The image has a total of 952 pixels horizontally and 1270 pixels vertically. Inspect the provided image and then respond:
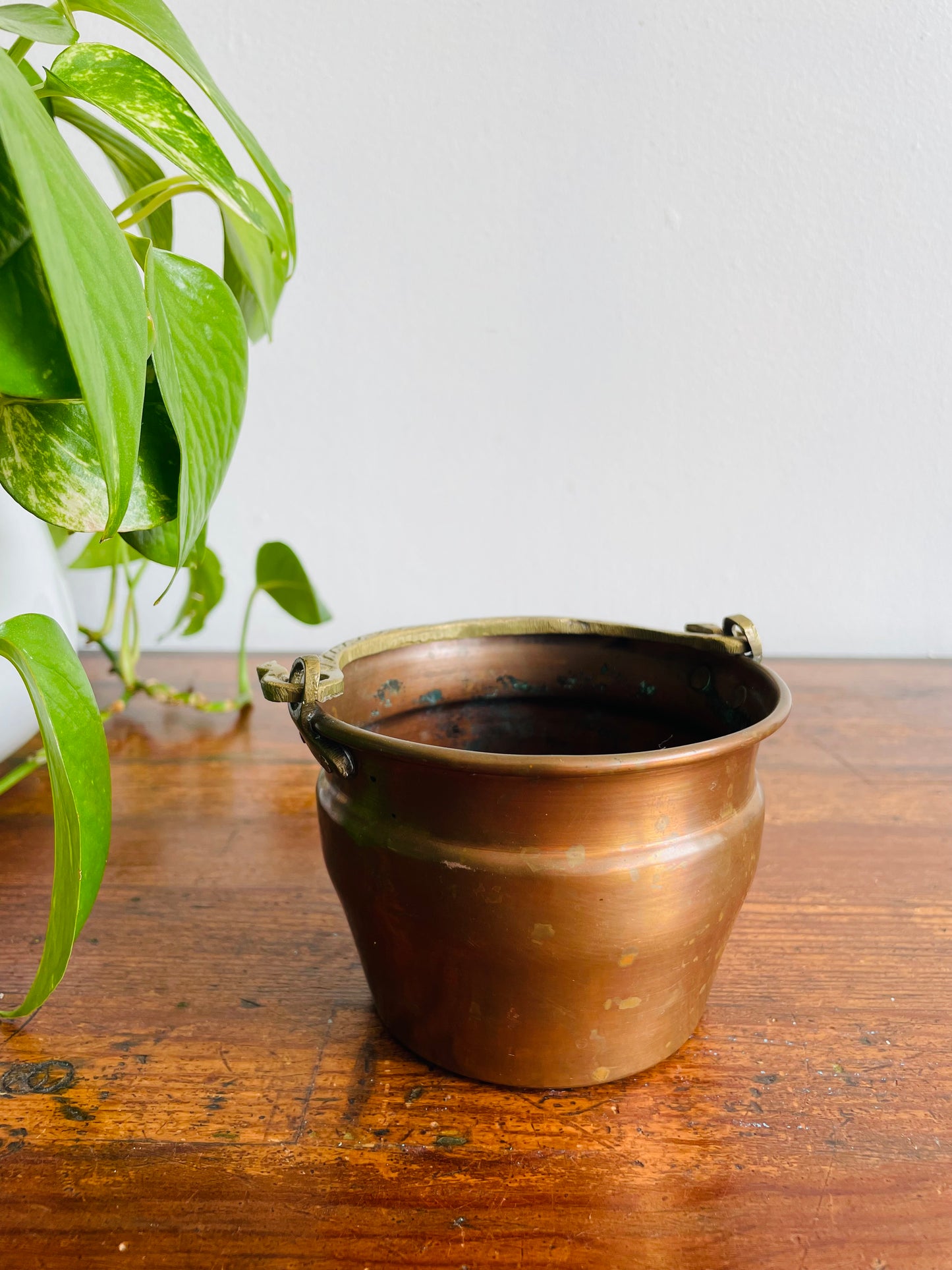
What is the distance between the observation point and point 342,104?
1036mm

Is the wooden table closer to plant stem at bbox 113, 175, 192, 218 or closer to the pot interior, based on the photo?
the pot interior

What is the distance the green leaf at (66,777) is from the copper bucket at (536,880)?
9cm

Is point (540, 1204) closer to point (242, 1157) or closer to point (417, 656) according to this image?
point (242, 1157)

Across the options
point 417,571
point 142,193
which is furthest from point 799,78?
point 142,193

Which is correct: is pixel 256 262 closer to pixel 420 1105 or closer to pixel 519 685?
pixel 519 685

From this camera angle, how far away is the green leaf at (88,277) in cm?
27

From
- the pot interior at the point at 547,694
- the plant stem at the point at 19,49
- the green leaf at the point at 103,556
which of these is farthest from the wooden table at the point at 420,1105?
the plant stem at the point at 19,49

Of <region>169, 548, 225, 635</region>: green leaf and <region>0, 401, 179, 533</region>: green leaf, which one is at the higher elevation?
<region>0, 401, 179, 533</region>: green leaf

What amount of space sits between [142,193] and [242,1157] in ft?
1.66

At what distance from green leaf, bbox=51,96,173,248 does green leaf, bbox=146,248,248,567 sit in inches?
9.1

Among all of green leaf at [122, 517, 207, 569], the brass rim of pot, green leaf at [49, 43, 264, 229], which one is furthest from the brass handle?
green leaf at [49, 43, 264, 229]

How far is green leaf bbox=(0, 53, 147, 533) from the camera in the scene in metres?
0.27

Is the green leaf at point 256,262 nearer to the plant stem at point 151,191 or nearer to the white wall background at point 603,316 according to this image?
the plant stem at point 151,191

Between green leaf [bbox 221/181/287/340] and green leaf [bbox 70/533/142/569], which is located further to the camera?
green leaf [bbox 70/533/142/569]
